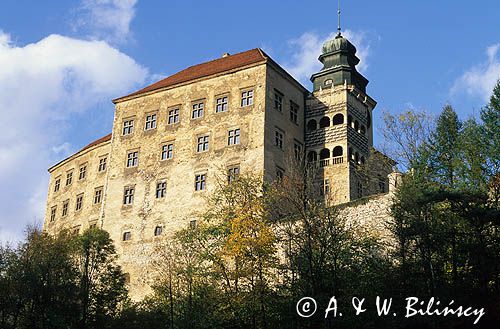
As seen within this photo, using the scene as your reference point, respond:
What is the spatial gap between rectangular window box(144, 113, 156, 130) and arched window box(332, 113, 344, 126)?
40.2 ft

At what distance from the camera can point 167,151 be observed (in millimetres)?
47562

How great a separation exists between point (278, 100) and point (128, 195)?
11.8m

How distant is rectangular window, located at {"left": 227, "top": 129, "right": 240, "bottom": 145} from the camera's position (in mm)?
44844

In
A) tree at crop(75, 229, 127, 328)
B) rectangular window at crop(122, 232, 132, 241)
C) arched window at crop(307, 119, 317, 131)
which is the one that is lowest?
tree at crop(75, 229, 127, 328)

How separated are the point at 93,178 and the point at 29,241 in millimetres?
17092

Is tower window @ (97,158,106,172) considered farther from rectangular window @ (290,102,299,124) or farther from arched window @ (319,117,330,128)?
arched window @ (319,117,330,128)

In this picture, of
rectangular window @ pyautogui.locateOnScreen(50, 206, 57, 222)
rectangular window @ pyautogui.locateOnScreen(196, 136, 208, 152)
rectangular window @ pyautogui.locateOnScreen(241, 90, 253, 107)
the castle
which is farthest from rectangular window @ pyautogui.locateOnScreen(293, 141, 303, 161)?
rectangular window @ pyautogui.locateOnScreen(50, 206, 57, 222)

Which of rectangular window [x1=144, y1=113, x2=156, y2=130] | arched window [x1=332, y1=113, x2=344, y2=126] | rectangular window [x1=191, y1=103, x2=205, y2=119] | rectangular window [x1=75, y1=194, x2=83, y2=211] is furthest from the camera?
rectangular window [x1=75, y1=194, x2=83, y2=211]

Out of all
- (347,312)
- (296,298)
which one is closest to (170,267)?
(296,298)

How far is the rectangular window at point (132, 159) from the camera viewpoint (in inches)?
1919

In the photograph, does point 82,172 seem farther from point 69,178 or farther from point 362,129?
point 362,129

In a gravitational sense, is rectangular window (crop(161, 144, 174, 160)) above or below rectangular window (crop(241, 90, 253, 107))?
below

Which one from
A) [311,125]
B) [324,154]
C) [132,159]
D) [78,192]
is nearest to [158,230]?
[132,159]

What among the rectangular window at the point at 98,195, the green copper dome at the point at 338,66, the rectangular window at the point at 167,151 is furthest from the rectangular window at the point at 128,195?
the green copper dome at the point at 338,66
